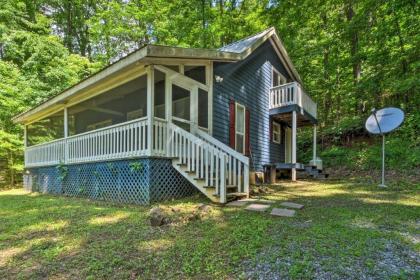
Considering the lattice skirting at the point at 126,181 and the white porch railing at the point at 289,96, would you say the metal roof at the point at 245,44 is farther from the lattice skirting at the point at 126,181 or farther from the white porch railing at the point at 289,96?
the lattice skirting at the point at 126,181

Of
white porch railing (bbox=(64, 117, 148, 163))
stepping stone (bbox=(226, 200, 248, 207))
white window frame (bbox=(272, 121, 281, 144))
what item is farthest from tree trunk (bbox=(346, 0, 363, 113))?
white porch railing (bbox=(64, 117, 148, 163))

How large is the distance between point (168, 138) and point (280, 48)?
341 inches

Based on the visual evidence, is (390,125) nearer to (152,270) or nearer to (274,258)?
(274,258)

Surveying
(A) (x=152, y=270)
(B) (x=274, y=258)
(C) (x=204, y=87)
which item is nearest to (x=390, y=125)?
(C) (x=204, y=87)

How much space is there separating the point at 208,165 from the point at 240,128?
3.89 m

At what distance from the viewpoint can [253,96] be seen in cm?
1103

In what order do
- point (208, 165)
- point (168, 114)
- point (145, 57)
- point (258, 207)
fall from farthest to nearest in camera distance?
point (168, 114) → point (208, 165) → point (145, 57) → point (258, 207)

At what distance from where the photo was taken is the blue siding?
9047 millimetres

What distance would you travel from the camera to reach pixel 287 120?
544 inches

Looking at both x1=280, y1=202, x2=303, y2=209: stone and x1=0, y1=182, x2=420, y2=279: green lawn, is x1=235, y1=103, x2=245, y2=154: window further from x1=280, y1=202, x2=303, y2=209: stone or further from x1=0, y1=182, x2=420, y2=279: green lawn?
x1=0, y1=182, x2=420, y2=279: green lawn

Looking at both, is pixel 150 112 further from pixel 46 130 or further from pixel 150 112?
pixel 46 130

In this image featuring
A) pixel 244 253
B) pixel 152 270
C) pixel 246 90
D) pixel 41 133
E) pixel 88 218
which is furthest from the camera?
pixel 41 133

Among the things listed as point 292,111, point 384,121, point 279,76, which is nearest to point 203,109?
point 292,111

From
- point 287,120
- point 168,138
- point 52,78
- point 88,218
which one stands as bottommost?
point 88,218
